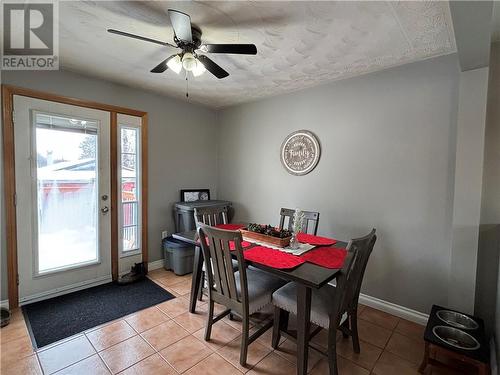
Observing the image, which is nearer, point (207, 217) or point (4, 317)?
point (4, 317)

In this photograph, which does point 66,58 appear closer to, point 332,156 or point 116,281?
point 116,281

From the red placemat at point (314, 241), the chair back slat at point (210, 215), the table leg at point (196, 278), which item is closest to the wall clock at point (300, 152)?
the red placemat at point (314, 241)

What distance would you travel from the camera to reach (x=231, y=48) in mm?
1680

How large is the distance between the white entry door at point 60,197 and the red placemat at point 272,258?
6.80 ft

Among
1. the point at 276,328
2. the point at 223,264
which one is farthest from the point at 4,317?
the point at 276,328

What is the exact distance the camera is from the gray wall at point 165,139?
279 cm

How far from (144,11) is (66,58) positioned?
1276 mm

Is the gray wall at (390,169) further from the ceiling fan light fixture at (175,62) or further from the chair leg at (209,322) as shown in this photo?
the ceiling fan light fixture at (175,62)

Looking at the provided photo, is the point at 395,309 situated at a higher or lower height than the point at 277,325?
lower

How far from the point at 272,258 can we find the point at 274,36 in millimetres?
1726

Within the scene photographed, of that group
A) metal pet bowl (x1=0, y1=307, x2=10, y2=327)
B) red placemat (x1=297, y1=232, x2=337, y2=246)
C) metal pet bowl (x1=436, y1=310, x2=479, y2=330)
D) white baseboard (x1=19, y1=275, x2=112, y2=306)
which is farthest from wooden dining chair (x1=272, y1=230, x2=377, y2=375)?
metal pet bowl (x1=0, y1=307, x2=10, y2=327)

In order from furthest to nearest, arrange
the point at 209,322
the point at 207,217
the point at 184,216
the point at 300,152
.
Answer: the point at 184,216
the point at 300,152
the point at 207,217
the point at 209,322

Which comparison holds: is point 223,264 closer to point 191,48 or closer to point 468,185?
point 191,48

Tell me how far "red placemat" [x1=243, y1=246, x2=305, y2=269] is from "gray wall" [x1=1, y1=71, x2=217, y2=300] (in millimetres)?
1964
